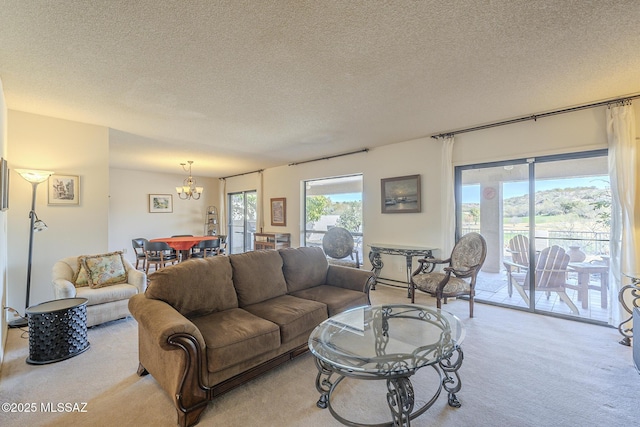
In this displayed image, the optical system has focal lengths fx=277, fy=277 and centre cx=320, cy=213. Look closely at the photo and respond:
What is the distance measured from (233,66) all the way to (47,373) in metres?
2.97

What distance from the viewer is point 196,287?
2.34 meters

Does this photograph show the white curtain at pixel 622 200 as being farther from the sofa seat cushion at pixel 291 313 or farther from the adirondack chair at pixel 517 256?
the sofa seat cushion at pixel 291 313

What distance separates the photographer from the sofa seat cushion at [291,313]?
2.28 m

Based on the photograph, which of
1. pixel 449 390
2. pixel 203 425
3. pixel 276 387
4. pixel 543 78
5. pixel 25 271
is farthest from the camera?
pixel 25 271

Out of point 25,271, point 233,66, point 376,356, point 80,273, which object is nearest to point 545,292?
point 376,356

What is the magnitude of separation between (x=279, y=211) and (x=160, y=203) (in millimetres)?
3576

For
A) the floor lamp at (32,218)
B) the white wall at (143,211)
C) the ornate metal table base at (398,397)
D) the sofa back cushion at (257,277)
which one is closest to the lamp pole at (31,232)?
the floor lamp at (32,218)

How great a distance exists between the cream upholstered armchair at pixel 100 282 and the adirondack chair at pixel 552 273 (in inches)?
201

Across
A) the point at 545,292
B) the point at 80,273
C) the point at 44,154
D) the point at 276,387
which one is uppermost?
the point at 44,154

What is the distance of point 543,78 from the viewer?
102 inches

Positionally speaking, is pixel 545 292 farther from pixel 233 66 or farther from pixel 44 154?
pixel 44 154

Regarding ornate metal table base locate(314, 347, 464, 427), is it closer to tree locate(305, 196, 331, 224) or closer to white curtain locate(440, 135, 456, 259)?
white curtain locate(440, 135, 456, 259)

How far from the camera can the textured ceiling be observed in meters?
1.74

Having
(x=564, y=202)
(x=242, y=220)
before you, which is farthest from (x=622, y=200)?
(x=242, y=220)
